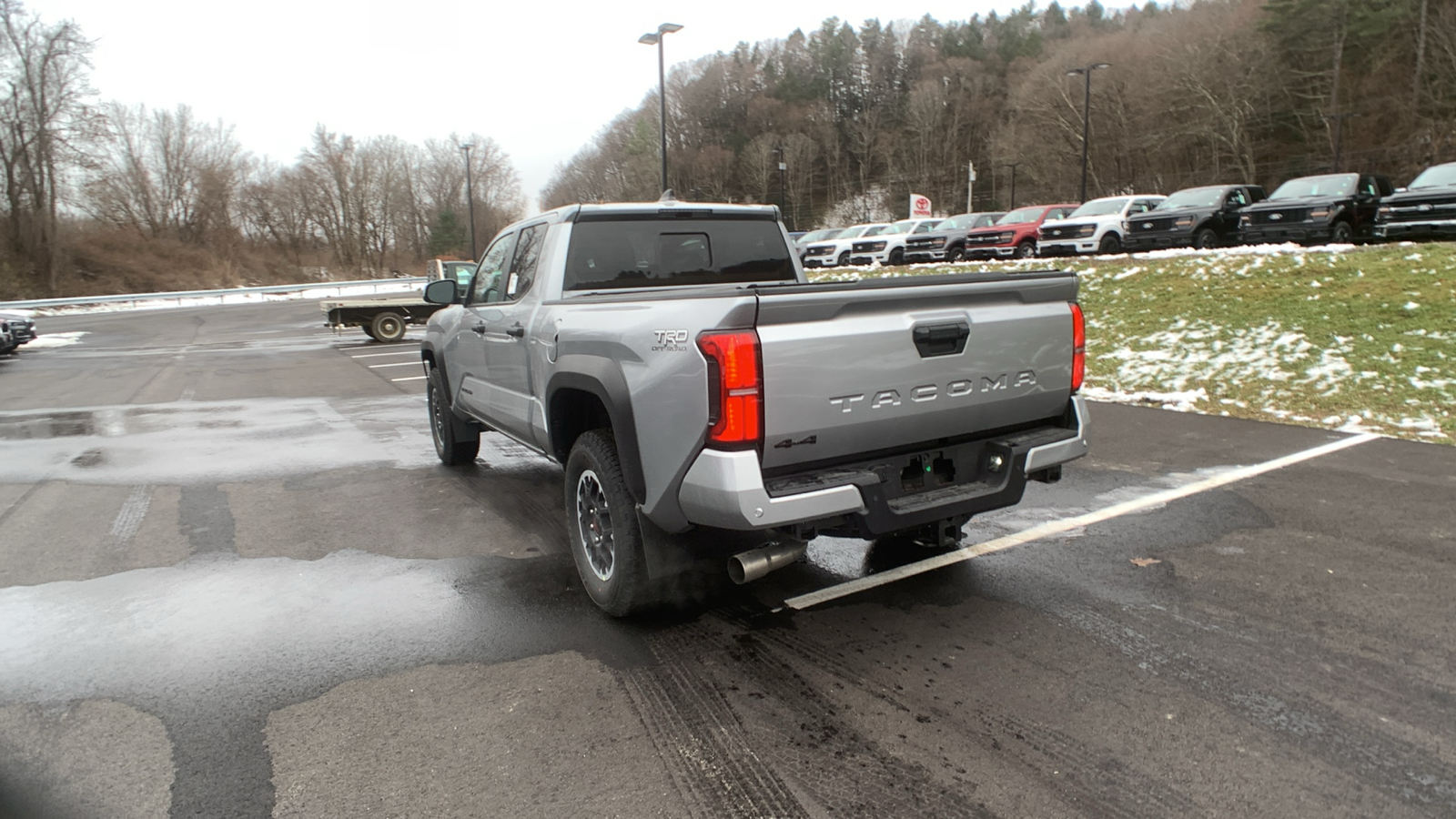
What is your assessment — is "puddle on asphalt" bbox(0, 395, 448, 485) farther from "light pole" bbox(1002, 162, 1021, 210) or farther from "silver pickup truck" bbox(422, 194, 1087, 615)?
"light pole" bbox(1002, 162, 1021, 210)

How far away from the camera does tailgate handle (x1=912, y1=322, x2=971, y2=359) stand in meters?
3.52

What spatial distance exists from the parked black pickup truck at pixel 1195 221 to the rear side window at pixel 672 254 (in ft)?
56.8

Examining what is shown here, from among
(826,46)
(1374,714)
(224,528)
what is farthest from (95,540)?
(826,46)

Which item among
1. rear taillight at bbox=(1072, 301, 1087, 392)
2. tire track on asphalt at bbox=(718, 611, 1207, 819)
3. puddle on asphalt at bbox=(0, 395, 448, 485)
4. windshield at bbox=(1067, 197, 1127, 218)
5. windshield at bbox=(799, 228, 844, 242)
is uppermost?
windshield at bbox=(799, 228, 844, 242)

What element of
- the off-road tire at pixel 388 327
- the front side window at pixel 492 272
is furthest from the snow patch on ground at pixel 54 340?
the front side window at pixel 492 272

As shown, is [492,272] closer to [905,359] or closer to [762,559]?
[762,559]

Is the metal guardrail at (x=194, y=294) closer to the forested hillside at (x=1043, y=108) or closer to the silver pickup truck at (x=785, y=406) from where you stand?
the forested hillside at (x=1043, y=108)

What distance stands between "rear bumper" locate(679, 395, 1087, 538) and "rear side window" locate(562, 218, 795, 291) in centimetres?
199

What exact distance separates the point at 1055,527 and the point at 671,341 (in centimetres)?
307

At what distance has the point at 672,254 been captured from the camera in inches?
203

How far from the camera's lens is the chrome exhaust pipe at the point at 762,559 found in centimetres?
360

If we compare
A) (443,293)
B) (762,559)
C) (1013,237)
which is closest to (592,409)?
(762,559)

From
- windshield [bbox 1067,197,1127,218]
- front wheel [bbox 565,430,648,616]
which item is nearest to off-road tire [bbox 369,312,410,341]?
windshield [bbox 1067,197,1127,218]

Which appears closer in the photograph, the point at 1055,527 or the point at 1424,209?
the point at 1055,527
